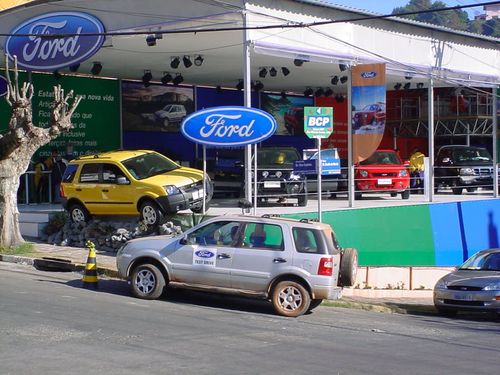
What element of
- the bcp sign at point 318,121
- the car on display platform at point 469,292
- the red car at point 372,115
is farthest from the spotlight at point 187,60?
the car on display platform at point 469,292

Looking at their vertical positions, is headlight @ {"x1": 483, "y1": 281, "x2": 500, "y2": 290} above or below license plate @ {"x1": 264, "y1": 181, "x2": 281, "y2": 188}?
below

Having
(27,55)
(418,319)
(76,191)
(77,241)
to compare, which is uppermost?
(27,55)

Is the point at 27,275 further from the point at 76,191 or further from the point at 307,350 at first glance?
the point at 307,350

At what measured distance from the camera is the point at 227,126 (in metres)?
17.2

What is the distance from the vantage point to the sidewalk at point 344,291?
16.1 meters

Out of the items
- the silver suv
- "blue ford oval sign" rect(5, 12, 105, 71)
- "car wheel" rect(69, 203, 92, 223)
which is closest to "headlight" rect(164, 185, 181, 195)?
"car wheel" rect(69, 203, 92, 223)

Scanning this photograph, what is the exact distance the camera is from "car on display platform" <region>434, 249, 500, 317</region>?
15250 millimetres

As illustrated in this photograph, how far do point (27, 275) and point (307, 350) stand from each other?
314 inches

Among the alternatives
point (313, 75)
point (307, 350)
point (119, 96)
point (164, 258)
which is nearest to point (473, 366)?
point (307, 350)

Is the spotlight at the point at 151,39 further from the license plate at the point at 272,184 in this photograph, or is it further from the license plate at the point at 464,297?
the license plate at the point at 464,297

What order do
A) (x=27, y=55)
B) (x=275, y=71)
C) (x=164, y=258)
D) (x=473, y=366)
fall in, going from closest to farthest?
(x=473, y=366), (x=164, y=258), (x=27, y=55), (x=275, y=71)

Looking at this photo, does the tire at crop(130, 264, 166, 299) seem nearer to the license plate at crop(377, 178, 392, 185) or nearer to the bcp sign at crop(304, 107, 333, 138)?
the bcp sign at crop(304, 107, 333, 138)

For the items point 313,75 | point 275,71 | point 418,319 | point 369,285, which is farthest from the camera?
point 313,75

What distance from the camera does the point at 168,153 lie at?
31422mm
